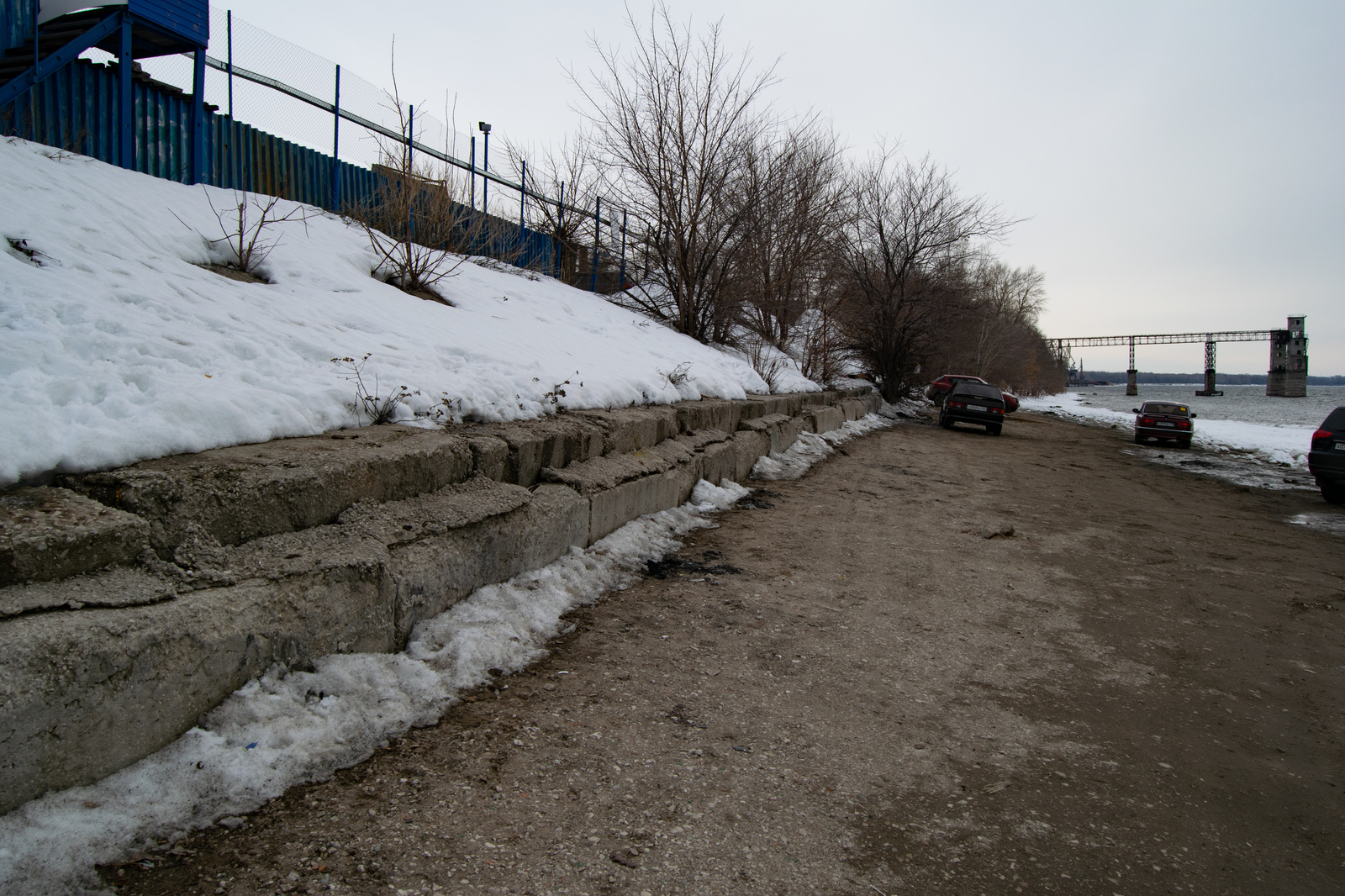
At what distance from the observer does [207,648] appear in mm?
2158

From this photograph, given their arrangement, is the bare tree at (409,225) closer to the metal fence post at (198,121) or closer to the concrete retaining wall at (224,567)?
the metal fence post at (198,121)

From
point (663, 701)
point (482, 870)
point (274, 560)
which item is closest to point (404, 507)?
point (274, 560)

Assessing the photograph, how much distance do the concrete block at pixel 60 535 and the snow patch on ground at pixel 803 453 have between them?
7116 mm

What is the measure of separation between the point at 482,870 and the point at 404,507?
187 centimetres

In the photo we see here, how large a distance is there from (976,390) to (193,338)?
19134mm

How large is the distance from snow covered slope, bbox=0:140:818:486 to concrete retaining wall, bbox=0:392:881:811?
0.23 m

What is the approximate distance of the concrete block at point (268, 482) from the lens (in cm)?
237

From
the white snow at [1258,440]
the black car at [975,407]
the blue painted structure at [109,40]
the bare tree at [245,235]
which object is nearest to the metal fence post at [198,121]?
the blue painted structure at [109,40]

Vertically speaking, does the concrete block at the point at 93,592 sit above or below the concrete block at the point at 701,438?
below

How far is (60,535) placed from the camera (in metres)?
2.01

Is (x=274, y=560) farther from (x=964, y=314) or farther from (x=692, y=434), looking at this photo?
(x=964, y=314)

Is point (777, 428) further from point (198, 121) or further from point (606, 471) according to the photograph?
point (198, 121)

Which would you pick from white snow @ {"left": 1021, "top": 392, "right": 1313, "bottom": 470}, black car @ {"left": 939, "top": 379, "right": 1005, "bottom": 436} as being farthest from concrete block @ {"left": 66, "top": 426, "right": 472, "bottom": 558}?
black car @ {"left": 939, "top": 379, "right": 1005, "bottom": 436}

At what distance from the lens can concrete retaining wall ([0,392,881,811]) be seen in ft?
5.96
